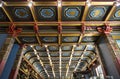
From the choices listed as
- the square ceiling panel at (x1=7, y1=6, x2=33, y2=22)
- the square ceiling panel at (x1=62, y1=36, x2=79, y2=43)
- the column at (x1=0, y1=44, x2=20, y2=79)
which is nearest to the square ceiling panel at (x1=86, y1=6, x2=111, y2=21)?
the square ceiling panel at (x1=62, y1=36, x2=79, y2=43)

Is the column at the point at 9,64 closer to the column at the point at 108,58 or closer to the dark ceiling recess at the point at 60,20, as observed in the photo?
the dark ceiling recess at the point at 60,20

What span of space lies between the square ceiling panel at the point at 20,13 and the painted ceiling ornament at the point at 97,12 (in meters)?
3.41

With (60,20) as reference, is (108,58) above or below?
below

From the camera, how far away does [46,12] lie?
6262 millimetres

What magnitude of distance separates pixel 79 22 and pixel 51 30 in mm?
1835

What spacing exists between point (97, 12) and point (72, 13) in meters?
1.38

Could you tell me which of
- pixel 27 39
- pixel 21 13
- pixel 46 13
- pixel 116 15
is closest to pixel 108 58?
pixel 116 15

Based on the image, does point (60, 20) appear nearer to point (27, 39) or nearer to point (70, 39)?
point (70, 39)

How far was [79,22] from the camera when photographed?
22.6 feet

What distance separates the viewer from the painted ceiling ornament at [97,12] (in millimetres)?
6157

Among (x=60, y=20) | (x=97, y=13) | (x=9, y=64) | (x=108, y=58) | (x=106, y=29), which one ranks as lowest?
(x=9, y=64)

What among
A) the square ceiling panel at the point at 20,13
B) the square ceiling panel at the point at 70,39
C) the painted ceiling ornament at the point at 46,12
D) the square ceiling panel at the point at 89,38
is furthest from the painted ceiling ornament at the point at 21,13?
the square ceiling panel at the point at 89,38

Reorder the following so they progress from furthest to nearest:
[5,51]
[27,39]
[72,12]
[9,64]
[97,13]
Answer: [27,39]
[9,64]
[97,13]
[72,12]
[5,51]

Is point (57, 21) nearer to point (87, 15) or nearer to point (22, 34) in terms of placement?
point (87, 15)
